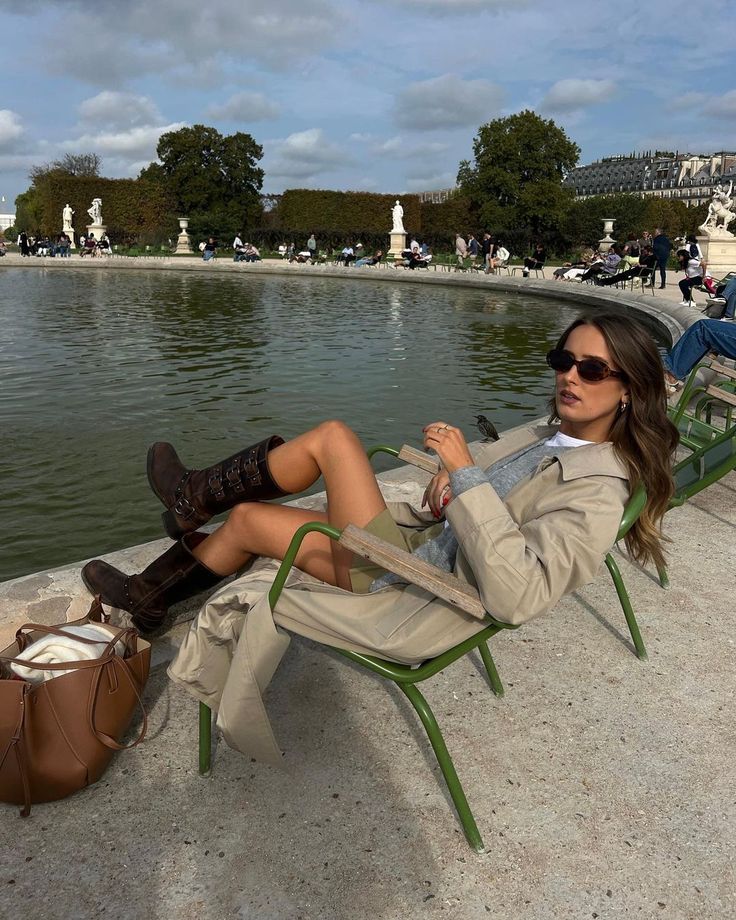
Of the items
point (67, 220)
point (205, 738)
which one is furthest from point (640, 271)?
point (67, 220)

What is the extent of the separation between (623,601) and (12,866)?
2.01m

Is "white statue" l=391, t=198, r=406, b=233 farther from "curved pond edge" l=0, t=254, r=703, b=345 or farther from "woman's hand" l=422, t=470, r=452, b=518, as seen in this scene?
"woman's hand" l=422, t=470, r=452, b=518

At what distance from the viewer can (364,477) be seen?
229 centimetres

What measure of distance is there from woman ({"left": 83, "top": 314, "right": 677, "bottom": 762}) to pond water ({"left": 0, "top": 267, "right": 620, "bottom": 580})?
7.56ft

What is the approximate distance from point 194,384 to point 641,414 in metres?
7.16

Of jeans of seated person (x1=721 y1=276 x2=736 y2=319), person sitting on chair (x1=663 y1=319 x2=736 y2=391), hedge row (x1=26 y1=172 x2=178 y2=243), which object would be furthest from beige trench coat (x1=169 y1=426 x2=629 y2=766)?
hedge row (x1=26 y1=172 x2=178 y2=243)

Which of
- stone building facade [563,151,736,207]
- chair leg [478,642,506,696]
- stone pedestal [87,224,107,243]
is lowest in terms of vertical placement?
chair leg [478,642,506,696]

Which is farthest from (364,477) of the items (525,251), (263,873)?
(525,251)

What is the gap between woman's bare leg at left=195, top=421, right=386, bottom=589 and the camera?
2266mm

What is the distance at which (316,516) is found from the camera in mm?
2377

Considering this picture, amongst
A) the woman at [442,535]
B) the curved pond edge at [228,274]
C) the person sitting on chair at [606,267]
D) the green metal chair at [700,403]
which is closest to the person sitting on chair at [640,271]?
the person sitting on chair at [606,267]

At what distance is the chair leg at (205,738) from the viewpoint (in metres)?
2.05

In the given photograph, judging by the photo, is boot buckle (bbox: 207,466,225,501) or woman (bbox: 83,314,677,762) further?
boot buckle (bbox: 207,466,225,501)

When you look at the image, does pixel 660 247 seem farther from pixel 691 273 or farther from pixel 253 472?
pixel 253 472
